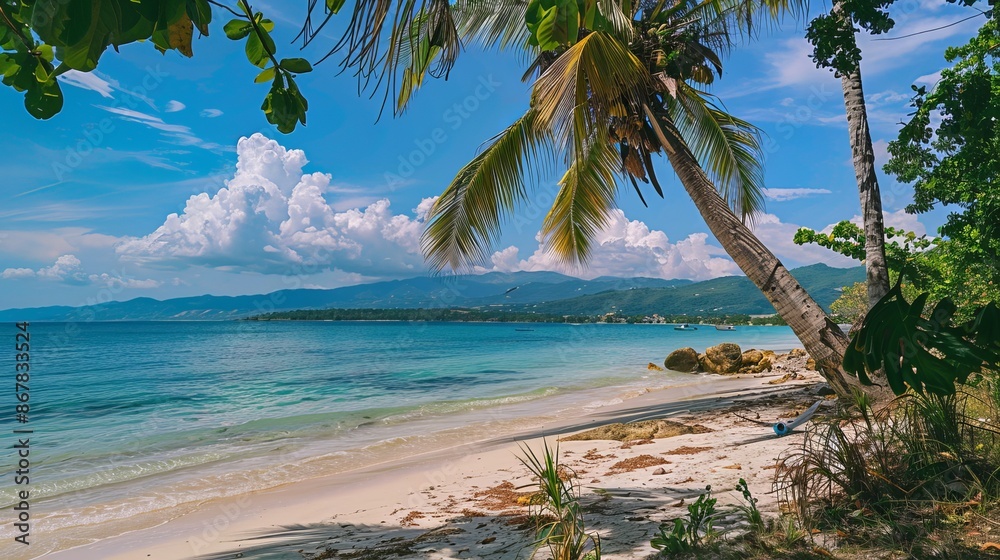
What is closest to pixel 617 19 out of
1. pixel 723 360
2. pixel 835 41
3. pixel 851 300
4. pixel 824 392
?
pixel 835 41

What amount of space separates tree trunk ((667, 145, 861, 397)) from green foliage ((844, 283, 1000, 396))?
3.46 meters

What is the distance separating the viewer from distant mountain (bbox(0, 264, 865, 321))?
9462 cm

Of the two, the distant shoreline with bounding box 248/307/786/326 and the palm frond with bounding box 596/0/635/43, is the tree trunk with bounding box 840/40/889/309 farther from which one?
the distant shoreline with bounding box 248/307/786/326

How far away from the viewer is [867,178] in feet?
19.6

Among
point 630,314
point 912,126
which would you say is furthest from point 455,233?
point 630,314

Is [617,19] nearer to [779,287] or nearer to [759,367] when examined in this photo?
[779,287]

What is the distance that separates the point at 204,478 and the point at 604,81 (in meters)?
7.15

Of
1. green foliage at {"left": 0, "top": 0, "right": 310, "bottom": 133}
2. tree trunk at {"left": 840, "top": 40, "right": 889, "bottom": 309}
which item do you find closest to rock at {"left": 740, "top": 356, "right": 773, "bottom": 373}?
tree trunk at {"left": 840, "top": 40, "right": 889, "bottom": 309}

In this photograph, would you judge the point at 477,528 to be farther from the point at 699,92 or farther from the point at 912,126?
the point at 699,92

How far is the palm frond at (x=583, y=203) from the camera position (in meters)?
9.08

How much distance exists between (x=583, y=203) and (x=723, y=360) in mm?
13425

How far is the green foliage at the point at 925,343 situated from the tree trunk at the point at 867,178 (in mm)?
4405

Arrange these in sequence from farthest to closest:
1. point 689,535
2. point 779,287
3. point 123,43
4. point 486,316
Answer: point 486,316 < point 779,287 < point 689,535 < point 123,43

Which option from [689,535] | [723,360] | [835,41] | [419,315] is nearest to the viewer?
[689,535]
